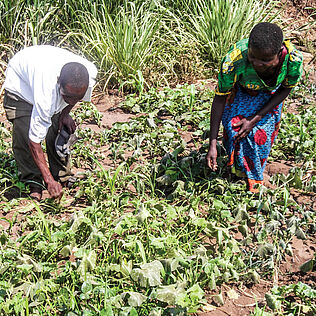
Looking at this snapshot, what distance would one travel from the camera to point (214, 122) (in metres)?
3.50

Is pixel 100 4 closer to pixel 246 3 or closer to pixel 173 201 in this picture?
pixel 246 3

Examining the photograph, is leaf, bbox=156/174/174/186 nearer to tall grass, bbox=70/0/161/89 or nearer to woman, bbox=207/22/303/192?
woman, bbox=207/22/303/192

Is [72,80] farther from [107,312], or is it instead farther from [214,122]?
[107,312]

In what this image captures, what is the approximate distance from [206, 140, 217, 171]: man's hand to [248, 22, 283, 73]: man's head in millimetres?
744

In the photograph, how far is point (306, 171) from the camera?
12.7 feet

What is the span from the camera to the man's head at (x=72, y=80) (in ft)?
9.49

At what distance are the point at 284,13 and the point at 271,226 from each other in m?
4.93

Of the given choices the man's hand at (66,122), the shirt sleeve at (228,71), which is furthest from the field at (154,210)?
the shirt sleeve at (228,71)

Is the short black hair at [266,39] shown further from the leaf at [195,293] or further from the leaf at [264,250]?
the leaf at [195,293]

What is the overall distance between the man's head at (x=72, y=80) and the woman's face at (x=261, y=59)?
43.8 inches

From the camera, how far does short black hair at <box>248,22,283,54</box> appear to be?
2.94 metres

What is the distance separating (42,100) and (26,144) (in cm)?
77

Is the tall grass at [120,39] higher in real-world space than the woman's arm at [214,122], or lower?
higher

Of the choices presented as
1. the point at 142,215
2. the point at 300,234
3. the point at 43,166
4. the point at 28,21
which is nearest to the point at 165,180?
the point at 142,215
